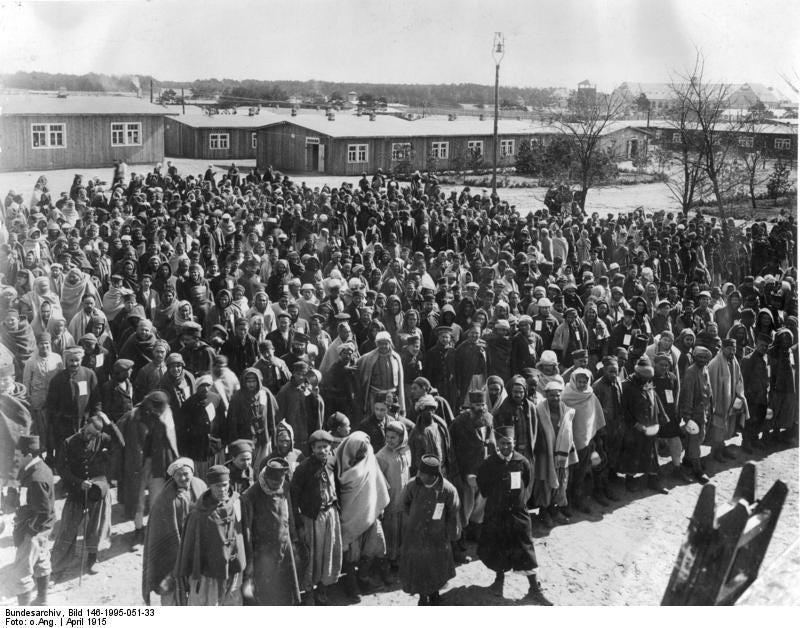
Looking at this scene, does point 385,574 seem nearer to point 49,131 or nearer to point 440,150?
point 49,131

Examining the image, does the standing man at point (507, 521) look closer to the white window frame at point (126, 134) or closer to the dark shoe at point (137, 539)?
the dark shoe at point (137, 539)

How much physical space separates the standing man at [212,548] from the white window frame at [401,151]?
33.7m

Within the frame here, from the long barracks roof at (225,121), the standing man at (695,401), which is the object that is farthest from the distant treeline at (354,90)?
the standing man at (695,401)

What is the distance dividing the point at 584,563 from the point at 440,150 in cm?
3443

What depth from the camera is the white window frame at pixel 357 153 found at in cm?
3631

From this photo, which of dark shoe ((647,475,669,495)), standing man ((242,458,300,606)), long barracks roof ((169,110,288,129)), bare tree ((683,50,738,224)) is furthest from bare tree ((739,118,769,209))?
standing man ((242,458,300,606))

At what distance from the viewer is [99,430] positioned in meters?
6.37

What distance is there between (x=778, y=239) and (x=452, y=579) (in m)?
14.5

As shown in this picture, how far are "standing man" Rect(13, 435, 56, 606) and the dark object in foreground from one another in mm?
4372

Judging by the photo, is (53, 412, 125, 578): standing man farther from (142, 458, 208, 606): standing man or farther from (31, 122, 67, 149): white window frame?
(31, 122, 67, 149): white window frame

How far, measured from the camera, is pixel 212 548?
523 centimetres

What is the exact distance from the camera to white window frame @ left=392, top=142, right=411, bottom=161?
124 ft


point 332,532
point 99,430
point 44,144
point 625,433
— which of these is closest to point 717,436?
point 625,433

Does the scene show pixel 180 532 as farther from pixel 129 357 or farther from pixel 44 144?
pixel 44 144
